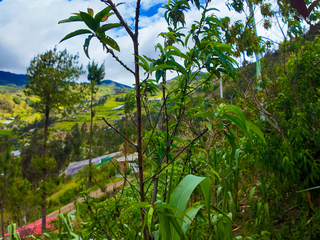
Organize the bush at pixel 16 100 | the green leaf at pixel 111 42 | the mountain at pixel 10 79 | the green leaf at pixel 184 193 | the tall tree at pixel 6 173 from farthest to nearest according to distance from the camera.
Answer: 1. the mountain at pixel 10 79
2. the bush at pixel 16 100
3. the tall tree at pixel 6 173
4. the green leaf at pixel 111 42
5. the green leaf at pixel 184 193

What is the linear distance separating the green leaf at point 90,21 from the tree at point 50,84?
32.5ft

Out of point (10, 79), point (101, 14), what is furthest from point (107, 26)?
point (10, 79)

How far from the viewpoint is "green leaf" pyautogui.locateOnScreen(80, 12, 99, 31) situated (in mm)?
491

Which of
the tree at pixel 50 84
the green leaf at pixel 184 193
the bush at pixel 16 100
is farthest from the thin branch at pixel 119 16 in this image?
the bush at pixel 16 100

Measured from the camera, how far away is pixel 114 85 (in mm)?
156750

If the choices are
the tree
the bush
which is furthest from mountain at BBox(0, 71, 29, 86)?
the tree

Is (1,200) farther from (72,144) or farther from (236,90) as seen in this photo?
(72,144)

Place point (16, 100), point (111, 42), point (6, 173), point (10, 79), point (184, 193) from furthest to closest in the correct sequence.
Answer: point (10, 79)
point (16, 100)
point (6, 173)
point (111, 42)
point (184, 193)

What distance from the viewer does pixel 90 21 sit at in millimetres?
503

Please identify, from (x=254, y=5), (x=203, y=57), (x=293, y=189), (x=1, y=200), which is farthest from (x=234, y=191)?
(x=1, y=200)

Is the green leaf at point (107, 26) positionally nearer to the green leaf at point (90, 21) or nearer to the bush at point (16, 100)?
the green leaf at point (90, 21)

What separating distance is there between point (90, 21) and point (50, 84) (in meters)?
10.6

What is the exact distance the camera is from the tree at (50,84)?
9.33 m

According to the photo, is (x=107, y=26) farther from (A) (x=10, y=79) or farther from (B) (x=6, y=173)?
(A) (x=10, y=79)
